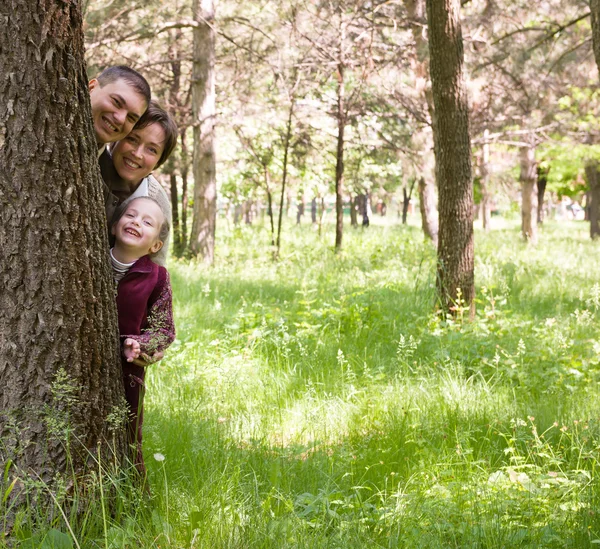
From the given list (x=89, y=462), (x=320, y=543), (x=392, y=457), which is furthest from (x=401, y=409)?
(x=89, y=462)

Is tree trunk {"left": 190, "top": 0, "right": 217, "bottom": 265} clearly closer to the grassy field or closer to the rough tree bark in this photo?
the grassy field

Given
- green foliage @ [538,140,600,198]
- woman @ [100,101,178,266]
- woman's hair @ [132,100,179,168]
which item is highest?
green foliage @ [538,140,600,198]

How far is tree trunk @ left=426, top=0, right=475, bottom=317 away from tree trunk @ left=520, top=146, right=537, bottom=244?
11696mm

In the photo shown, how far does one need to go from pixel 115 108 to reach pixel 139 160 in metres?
0.28

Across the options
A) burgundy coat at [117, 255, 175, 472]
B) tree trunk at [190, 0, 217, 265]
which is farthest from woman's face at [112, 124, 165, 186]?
tree trunk at [190, 0, 217, 265]

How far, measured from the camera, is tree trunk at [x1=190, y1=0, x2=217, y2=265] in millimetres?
12555

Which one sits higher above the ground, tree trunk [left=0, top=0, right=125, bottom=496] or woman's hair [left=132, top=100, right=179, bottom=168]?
woman's hair [left=132, top=100, right=179, bottom=168]

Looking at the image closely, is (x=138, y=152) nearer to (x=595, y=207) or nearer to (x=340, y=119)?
(x=340, y=119)

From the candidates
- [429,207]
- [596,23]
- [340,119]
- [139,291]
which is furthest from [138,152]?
[429,207]

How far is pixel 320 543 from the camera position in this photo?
2.40 metres

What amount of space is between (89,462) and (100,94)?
1.51m

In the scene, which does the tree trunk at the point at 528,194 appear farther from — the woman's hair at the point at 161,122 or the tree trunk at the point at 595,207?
the woman's hair at the point at 161,122

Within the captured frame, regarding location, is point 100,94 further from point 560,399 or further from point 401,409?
point 560,399

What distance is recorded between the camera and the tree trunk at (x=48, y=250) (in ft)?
7.01
